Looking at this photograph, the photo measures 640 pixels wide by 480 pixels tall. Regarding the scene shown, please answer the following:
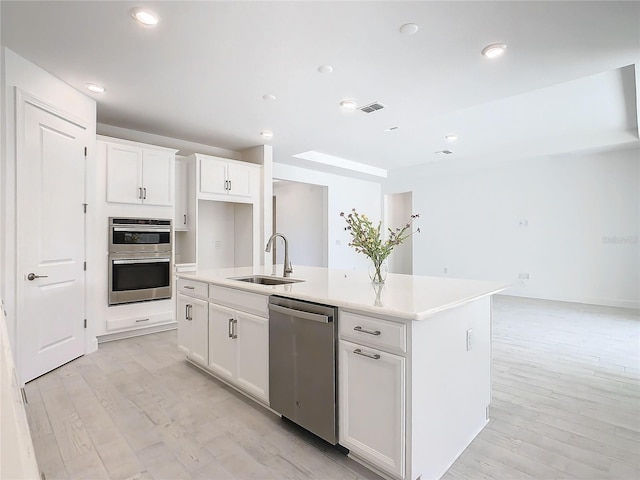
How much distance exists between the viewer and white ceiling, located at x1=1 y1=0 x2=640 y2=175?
6.99ft

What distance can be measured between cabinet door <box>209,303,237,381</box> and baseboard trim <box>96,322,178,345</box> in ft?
6.14

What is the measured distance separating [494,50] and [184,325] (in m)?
3.45

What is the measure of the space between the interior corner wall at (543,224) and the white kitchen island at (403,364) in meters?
3.25

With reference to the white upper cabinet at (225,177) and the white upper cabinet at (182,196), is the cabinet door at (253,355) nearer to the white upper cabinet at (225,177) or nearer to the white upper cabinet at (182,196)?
the white upper cabinet at (182,196)

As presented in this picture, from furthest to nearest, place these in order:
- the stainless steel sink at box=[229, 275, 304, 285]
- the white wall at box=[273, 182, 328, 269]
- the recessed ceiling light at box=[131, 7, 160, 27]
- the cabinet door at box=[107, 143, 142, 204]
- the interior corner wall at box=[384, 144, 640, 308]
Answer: the white wall at box=[273, 182, 328, 269]
the interior corner wall at box=[384, 144, 640, 308]
the cabinet door at box=[107, 143, 142, 204]
the stainless steel sink at box=[229, 275, 304, 285]
the recessed ceiling light at box=[131, 7, 160, 27]

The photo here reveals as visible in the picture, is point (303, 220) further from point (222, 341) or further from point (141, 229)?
point (222, 341)

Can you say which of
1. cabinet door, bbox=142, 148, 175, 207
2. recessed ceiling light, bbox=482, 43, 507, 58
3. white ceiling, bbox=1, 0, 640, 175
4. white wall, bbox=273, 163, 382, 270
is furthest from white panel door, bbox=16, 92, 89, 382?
white wall, bbox=273, 163, 382, 270

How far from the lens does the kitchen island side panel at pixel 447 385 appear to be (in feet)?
4.95

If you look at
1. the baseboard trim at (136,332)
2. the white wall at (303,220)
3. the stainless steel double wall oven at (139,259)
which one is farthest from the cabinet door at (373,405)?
the white wall at (303,220)

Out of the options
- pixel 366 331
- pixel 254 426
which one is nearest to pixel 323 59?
pixel 366 331

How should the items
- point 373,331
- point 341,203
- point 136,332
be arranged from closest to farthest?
1. point 373,331
2. point 136,332
3. point 341,203

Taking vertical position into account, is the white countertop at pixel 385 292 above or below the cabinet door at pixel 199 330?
above

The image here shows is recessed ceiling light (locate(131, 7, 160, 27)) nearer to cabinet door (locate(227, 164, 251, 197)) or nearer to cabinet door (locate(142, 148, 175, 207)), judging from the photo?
cabinet door (locate(142, 148, 175, 207))

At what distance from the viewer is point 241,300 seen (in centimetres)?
240
